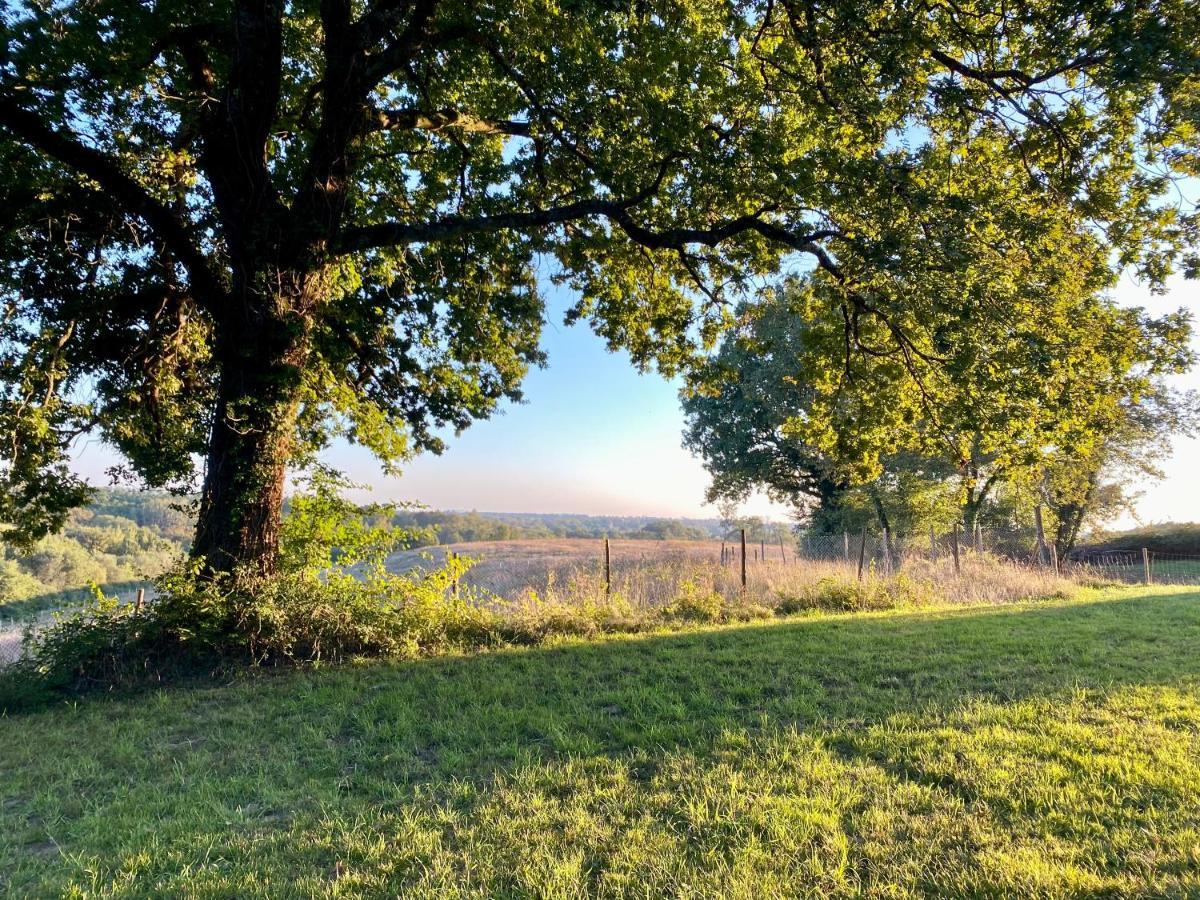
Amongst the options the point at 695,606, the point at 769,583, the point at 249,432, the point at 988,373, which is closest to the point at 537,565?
the point at 769,583

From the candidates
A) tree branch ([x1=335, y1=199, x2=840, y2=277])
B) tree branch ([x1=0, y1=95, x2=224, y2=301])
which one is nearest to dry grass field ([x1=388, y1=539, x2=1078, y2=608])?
tree branch ([x1=335, y1=199, x2=840, y2=277])

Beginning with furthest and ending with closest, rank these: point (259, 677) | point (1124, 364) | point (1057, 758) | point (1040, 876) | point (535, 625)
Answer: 1. point (535, 625)
2. point (1124, 364)
3. point (259, 677)
4. point (1057, 758)
5. point (1040, 876)

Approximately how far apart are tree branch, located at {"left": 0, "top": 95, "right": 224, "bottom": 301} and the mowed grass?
16.3 ft

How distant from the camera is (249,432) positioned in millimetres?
7195

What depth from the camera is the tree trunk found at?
7.12 metres

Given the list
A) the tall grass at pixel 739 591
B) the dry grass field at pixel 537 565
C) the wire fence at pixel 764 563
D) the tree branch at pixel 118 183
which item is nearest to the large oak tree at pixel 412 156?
the tree branch at pixel 118 183

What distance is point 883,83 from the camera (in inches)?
219

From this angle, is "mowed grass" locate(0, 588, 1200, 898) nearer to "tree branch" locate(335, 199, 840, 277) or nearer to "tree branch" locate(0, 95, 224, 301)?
"tree branch" locate(0, 95, 224, 301)

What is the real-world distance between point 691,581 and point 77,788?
30.3 ft

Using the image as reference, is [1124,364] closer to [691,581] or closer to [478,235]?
[691,581]

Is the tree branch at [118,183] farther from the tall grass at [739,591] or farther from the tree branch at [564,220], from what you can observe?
the tall grass at [739,591]

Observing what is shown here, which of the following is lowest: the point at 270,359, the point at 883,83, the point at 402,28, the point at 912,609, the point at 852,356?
the point at 912,609

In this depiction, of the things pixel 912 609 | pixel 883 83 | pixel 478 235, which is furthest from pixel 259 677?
pixel 912 609

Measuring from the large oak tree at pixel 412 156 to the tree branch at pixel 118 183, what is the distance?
0.10ft
